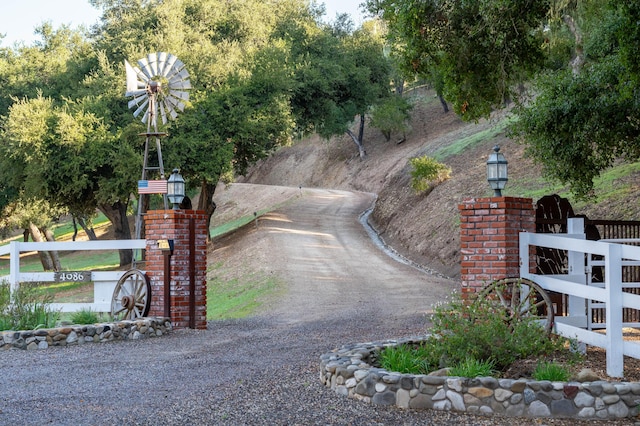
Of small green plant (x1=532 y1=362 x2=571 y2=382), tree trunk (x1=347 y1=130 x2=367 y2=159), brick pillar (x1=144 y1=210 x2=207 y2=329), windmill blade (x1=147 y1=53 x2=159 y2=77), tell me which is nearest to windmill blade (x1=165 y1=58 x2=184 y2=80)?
windmill blade (x1=147 y1=53 x2=159 y2=77)

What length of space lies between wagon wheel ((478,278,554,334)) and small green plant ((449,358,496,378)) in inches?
37.1

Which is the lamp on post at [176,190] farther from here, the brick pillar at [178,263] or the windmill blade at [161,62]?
the windmill blade at [161,62]

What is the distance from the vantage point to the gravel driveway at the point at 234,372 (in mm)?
6535

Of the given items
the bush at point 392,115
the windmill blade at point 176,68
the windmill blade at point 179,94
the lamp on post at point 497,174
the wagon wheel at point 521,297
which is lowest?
the wagon wheel at point 521,297

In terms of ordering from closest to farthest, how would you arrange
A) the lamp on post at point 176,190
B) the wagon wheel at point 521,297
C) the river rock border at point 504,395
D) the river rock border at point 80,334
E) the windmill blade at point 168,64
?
1. the river rock border at point 504,395
2. the wagon wheel at point 521,297
3. the river rock border at point 80,334
4. the lamp on post at point 176,190
5. the windmill blade at point 168,64

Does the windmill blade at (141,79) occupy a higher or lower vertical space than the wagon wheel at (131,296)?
higher

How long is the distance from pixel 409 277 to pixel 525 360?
48.4 ft

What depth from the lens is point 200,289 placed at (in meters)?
13.5

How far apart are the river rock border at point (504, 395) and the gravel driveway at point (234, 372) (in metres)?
0.14

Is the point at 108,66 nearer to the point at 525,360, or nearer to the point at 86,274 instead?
the point at 86,274

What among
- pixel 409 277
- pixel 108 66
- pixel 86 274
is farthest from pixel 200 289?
pixel 108 66

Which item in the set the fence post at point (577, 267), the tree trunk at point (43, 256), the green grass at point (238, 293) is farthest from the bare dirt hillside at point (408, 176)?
the tree trunk at point (43, 256)

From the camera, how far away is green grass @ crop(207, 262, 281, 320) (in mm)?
19273

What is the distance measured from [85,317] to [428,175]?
21.9m
